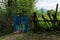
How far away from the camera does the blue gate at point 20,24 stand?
11254mm

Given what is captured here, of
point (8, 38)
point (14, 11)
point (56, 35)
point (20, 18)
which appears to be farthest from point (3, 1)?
point (56, 35)

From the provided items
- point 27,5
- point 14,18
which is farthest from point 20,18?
point 27,5

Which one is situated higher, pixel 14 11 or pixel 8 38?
pixel 14 11

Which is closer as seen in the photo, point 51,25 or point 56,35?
point 56,35

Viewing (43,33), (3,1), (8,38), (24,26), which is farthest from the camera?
(3,1)

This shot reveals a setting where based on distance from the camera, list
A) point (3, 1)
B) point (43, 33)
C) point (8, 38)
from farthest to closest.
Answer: point (3, 1) → point (43, 33) → point (8, 38)

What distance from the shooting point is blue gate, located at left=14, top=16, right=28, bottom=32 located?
36.9 feet

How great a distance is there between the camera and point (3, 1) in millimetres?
12359

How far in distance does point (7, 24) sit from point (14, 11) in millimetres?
1038

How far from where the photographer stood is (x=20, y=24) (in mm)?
11320

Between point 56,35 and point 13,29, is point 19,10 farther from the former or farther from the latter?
point 56,35

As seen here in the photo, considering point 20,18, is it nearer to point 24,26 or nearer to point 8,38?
point 24,26

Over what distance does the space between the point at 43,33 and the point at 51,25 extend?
88cm

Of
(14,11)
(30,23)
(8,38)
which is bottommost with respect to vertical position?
(8,38)
